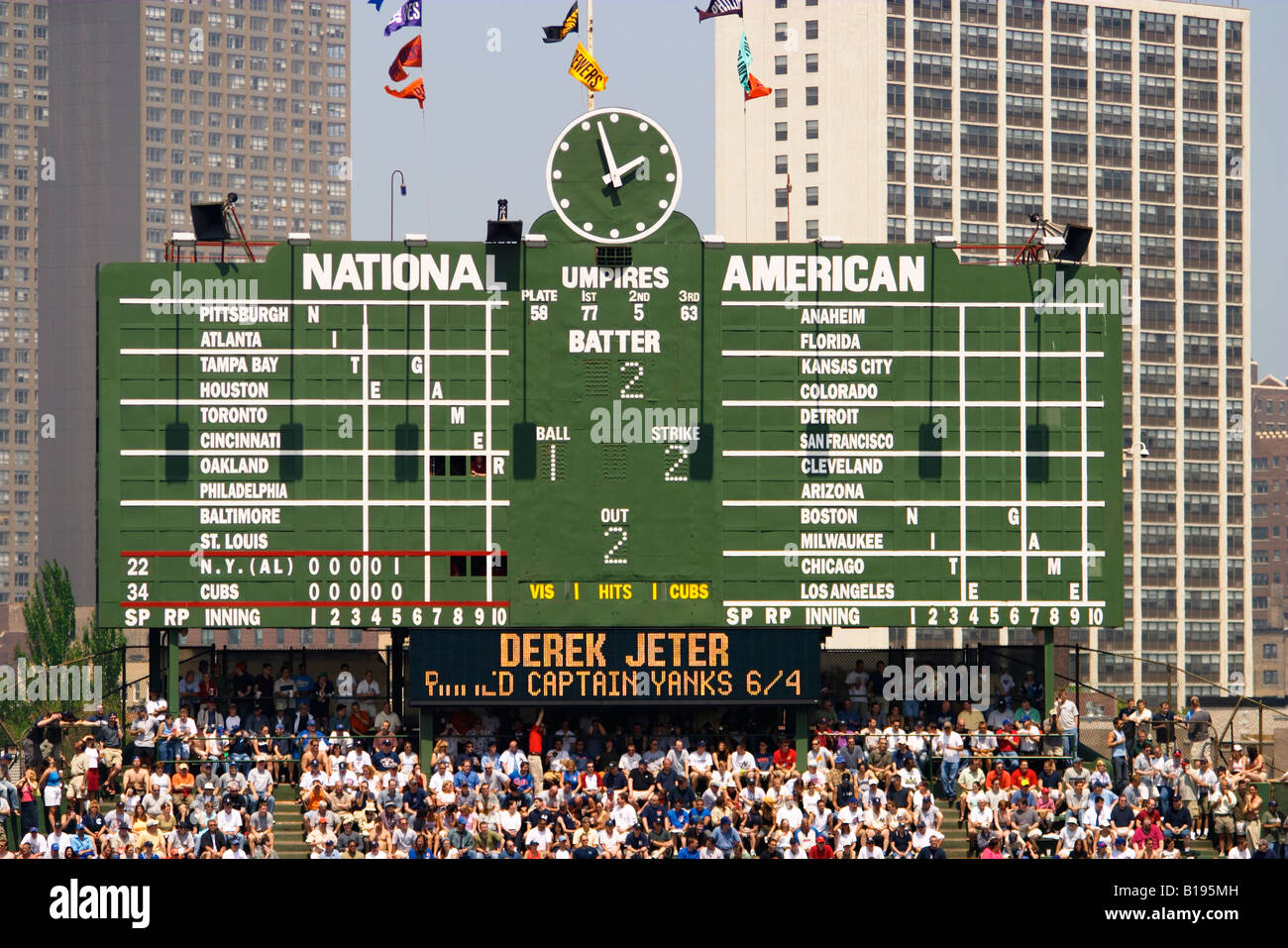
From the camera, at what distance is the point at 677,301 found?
32250 mm

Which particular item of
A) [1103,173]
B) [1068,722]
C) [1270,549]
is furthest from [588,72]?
[1270,549]

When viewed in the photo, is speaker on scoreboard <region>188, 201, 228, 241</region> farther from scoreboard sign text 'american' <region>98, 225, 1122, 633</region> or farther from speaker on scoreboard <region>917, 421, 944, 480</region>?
speaker on scoreboard <region>917, 421, 944, 480</region>

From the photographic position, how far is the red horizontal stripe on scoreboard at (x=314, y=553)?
3200cm

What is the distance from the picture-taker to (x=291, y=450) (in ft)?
105

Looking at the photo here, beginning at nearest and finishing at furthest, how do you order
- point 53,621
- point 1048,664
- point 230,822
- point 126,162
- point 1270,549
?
point 230,822 → point 1048,664 → point 53,621 → point 1270,549 → point 126,162

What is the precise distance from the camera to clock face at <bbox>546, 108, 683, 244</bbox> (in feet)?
105

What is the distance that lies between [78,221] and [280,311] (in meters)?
159

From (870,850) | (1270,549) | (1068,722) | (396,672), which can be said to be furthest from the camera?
(1270,549)

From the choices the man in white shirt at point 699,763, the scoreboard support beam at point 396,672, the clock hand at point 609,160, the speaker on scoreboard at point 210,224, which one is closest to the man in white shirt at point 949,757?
the man in white shirt at point 699,763

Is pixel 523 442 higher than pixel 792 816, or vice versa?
pixel 523 442

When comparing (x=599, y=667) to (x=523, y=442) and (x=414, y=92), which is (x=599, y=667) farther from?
(x=414, y=92)

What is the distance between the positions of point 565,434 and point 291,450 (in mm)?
4760

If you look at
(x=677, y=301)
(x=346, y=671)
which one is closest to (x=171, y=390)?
(x=346, y=671)
